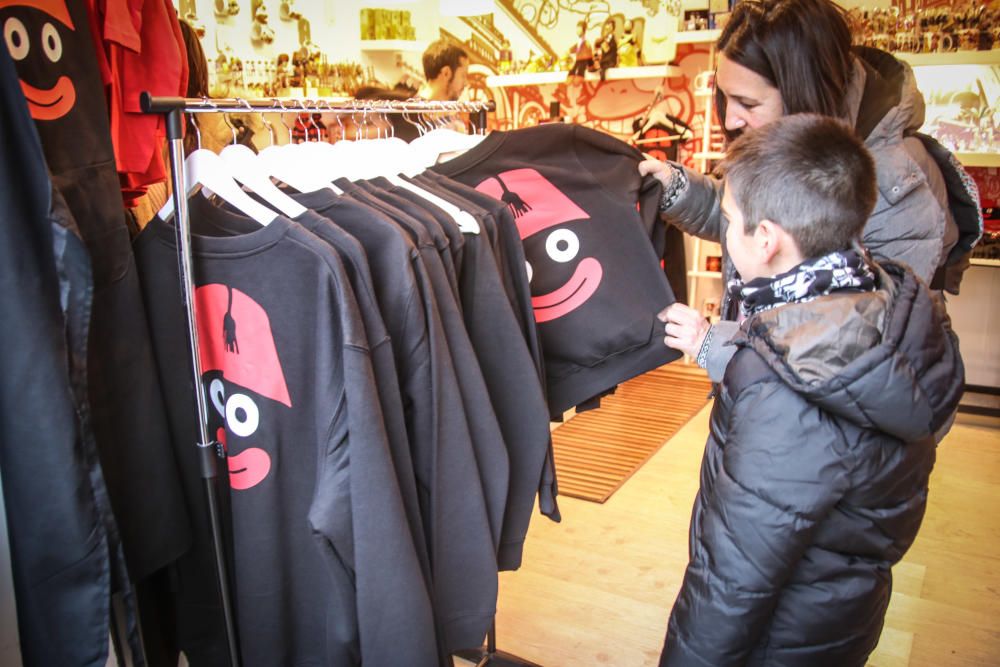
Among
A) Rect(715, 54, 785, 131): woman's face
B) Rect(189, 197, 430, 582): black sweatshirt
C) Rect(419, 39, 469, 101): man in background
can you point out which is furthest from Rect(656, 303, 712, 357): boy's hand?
Rect(419, 39, 469, 101): man in background

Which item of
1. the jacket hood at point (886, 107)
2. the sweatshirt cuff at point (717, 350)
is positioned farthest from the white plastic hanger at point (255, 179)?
the jacket hood at point (886, 107)

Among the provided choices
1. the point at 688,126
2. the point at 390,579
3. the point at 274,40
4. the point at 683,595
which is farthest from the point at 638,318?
the point at 688,126

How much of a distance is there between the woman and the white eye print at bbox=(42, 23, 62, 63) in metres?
1.11

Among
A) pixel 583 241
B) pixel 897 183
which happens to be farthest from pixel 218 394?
pixel 897 183

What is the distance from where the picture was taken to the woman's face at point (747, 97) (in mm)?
1687

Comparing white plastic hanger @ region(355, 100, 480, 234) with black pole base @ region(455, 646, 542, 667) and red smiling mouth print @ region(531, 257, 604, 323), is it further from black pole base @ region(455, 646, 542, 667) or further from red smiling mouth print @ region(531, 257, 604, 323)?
black pole base @ region(455, 646, 542, 667)

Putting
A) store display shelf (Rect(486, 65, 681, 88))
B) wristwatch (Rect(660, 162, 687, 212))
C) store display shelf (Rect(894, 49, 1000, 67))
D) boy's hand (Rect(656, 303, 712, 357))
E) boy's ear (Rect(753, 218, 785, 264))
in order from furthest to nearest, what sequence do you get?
store display shelf (Rect(486, 65, 681, 88)), store display shelf (Rect(894, 49, 1000, 67)), wristwatch (Rect(660, 162, 687, 212)), boy's hand (Rect(656, 303, 712, 357)), boy's ear (Rect(753, 218, 785, 264))

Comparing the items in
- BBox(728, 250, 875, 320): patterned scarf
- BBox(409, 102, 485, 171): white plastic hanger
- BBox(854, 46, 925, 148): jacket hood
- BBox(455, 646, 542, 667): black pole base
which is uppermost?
BBox(854, 46, 925, 148): jacket hood

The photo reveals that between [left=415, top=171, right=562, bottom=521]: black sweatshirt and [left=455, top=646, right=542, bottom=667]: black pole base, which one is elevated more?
[left=415, top=171, right=562, bottom=521]: black sweatshirt

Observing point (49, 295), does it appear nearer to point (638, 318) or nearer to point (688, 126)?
point (638, 318)

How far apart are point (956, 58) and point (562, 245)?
10.7 ft

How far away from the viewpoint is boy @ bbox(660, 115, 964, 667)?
4.00 ft

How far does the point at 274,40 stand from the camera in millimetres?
4000

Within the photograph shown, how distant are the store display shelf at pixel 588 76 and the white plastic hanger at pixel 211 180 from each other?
12.7 feet
